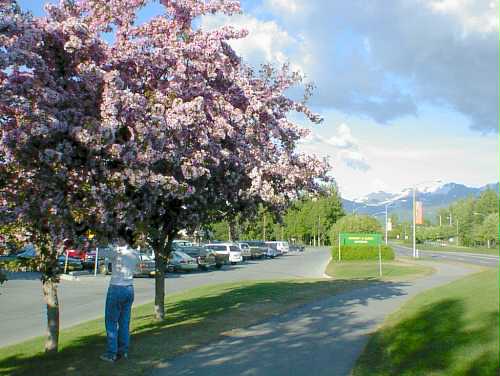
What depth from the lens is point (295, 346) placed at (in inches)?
396

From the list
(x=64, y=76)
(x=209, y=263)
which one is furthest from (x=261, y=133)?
(x=209, y=263)

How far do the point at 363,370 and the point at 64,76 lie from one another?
20.9 feet

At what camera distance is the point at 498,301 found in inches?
441

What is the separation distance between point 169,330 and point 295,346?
3171 millimetres

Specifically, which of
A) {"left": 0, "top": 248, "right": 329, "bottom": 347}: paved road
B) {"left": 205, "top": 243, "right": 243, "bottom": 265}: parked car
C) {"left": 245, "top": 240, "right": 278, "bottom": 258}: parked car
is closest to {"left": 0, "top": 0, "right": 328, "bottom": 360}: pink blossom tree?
{"left": 0, "top": 248, "right": 329, "bottom": 347}: paved road

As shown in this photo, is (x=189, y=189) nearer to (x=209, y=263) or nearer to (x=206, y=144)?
(x=206, y=144)

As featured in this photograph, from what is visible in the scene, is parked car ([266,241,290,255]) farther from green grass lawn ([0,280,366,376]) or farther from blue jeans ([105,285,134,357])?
blue jeans ([105,285,134,357])

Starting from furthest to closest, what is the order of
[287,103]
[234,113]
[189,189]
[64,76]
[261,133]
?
[287,103] → [261,133] → [234,113] → [189,189] → [64,76]

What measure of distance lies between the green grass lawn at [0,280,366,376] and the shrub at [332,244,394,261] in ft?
88.6

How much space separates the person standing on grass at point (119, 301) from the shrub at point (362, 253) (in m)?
38.9

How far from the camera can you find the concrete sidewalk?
8.38 meters

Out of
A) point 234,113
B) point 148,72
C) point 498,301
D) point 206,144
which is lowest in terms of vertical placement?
point 498,301

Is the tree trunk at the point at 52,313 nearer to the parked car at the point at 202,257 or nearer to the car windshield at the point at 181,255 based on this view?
the car windshield at the point at 181,255

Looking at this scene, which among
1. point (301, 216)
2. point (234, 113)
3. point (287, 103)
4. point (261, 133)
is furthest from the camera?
point (301, 216)
